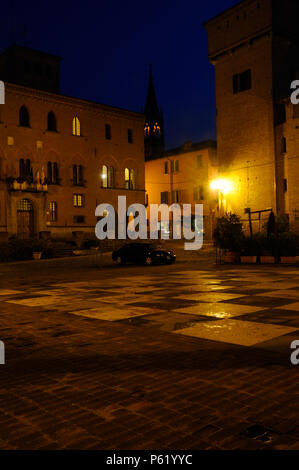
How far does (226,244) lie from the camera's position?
26.3 m

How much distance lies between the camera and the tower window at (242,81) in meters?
36.4

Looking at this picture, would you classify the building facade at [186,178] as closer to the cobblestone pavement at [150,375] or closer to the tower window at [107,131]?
the tower window at [107,131]

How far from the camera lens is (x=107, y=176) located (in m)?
45.3

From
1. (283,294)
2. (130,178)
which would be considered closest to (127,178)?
(130,178)

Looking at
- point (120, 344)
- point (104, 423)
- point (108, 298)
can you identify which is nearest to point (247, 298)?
point (108, 298)

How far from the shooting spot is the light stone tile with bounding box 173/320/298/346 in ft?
23.4

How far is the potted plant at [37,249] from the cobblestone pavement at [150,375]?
66.9 feet

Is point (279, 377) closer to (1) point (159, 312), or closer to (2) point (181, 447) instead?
(2) point (181, 447)

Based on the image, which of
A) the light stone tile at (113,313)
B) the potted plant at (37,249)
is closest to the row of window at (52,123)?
the potted plant at (37,249)

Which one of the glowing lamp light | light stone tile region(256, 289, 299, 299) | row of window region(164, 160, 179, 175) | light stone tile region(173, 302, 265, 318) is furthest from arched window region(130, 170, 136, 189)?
light stone tile region(173, 302, 265, 318)

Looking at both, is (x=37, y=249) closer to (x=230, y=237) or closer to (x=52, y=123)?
(x=230, y=237)
